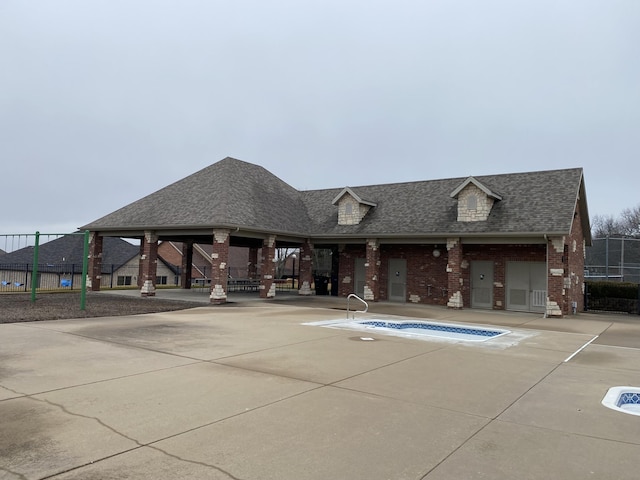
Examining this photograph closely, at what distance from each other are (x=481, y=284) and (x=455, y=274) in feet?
5.63

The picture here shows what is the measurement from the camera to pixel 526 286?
20062 millimetres

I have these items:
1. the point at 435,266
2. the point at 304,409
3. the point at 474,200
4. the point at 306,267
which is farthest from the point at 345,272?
the point at 304,409

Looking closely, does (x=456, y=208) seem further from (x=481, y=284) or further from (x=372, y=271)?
(x=372, y=271)

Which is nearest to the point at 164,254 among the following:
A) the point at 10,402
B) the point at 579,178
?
the point at 579,178

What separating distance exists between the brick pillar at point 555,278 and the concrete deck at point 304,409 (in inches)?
310

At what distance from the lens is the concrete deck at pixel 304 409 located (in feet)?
13.0

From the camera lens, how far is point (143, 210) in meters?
23.9

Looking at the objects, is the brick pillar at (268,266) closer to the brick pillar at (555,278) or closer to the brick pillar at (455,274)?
the brick pillar at (455,274)

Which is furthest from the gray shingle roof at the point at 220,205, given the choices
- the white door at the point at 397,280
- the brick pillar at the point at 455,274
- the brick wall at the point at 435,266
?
the brick pillar at the point at 455,274

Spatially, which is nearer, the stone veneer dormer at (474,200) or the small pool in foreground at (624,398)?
the small pool in foreground at (624,398)

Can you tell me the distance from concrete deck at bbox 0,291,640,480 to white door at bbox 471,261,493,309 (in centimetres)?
1042

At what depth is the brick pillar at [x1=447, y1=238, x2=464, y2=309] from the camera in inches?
800

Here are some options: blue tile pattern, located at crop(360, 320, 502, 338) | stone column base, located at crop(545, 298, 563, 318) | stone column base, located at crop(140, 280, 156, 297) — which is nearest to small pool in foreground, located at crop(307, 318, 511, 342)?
blue tile pattern, located at crop(360, 320, 502, 338)

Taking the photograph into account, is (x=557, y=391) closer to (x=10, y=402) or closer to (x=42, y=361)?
(x=10, y=402)
